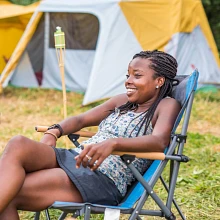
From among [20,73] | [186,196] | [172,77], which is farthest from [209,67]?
→ [172,77]

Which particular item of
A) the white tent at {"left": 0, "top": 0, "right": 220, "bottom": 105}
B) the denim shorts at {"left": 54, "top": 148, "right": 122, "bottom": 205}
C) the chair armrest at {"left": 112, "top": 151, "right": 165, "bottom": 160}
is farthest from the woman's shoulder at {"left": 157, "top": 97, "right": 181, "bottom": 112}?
the white tent at {"left": 0, "top": 0, "right": 220, "bottom": 105}

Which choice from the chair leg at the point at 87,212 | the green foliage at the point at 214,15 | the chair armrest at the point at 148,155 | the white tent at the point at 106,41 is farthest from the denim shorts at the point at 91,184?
the green foliage at the point at 214,15

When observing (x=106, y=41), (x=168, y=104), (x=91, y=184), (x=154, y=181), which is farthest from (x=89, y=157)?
(x=106, y=41)

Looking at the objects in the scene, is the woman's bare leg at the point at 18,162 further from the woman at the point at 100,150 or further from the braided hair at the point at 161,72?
the braided hair at the point at 161,72

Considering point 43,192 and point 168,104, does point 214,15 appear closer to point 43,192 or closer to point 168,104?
point 168,104

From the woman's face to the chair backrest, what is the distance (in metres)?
0.14

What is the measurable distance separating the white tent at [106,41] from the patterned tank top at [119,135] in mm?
4600

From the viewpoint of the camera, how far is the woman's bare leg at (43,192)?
7.52 ft

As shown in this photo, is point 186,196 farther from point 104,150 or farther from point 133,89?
point 104,150

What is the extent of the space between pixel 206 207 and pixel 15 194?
4.98 ft

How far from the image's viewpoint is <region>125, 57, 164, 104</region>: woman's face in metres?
2.69

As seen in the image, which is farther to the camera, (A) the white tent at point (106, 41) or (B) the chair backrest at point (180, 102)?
(A) the white tent at point (106, 41)

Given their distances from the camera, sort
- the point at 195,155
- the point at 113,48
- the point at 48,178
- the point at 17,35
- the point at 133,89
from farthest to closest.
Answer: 1. the point at 17,35
2. the point at 113,48
3. the point at 195,155
4. the point at 133,89
5. the point at 48,178

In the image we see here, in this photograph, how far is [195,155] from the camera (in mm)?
4508
